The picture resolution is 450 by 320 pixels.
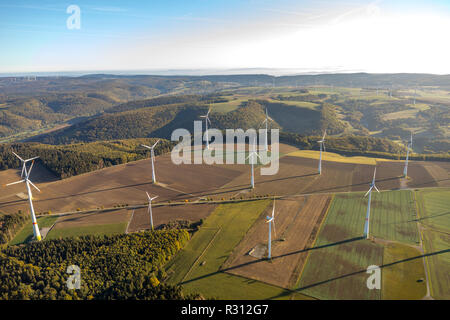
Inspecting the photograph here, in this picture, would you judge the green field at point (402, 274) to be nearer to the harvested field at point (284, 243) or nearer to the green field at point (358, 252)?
the green field at point (358, 252)

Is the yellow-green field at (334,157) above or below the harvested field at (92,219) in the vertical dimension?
above

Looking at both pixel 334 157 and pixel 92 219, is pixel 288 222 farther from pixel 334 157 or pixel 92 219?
pixel 334 157

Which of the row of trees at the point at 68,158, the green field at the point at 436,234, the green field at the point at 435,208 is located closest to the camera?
the green field at the point at 436,234

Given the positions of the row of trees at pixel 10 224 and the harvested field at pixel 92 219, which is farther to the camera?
the harvested field at pixel 92 219

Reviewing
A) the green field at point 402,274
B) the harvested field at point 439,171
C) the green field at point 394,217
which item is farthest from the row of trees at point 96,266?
the harvested field at point 439,171

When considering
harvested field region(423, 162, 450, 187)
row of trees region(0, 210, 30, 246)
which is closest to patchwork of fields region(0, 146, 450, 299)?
harvested field region(423, 162, 450, 187)

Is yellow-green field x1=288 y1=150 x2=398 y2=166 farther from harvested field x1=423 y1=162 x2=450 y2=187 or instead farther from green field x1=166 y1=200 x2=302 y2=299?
green field x1=166 y1=200 x2=302 y2=299
